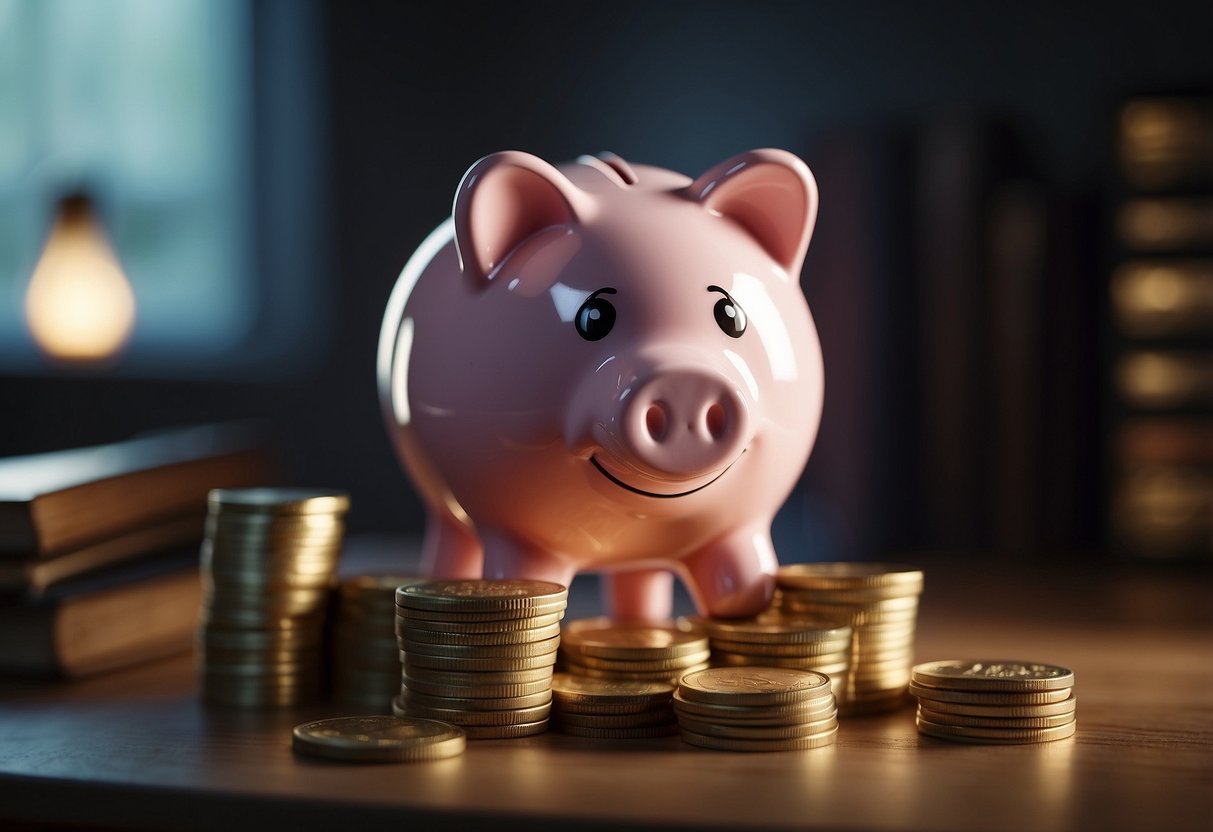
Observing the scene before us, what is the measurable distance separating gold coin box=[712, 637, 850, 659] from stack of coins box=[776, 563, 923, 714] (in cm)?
3

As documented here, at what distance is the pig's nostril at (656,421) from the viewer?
97cm

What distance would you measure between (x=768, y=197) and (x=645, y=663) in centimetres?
41

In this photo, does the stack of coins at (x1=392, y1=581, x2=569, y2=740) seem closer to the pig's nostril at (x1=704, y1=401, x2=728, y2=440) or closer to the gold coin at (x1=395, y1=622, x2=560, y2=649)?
the gold coin at (x1=395, y1=622, x2=560, y2=649)

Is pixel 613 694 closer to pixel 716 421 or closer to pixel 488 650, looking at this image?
pixel 488 650

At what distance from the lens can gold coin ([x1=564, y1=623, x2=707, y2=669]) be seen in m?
1.02

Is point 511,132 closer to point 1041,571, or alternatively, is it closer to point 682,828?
point 1041,571

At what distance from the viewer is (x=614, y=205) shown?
108cm

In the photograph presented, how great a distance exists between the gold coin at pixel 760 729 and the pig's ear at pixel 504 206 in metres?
0.40

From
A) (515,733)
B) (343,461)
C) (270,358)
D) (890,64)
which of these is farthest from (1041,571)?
(270,358)

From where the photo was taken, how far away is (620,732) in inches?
38.1

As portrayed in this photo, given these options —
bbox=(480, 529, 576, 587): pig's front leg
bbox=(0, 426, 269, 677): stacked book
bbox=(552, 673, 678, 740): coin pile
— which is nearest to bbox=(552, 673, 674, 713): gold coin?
bbox=(552, 673, 678, 740): coin pile

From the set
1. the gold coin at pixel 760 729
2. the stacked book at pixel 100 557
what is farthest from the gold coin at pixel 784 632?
the stacked book at pixel 100 557

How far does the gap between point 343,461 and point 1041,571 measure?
6.32 ft

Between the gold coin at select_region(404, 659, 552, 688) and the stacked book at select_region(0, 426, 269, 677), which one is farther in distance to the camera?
the stacked book at select_region(0, 426, 269, 677)
